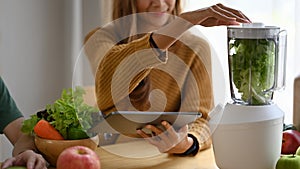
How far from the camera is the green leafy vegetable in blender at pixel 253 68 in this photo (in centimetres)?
117

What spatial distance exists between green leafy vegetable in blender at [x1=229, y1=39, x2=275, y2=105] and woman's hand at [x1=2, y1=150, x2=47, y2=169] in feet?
1.60

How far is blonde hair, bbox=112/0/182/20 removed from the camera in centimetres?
175

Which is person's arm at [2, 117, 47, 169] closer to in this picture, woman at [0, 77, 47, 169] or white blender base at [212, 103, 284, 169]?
woman at [0, 77, 47, 169]

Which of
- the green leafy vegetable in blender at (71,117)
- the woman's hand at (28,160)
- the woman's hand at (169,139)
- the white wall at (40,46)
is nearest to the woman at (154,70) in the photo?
the woman's hand at (169,139)

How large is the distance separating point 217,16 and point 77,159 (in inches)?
18.0

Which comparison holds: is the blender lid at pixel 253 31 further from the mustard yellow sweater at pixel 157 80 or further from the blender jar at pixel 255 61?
the mustard yellow sweater at pixel 157 80

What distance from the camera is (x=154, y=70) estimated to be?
169 centimetres

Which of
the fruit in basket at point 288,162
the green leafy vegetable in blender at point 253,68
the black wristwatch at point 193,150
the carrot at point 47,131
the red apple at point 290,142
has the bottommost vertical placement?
the black wristwatch at point 193,150

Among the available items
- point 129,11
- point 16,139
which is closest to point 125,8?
point 129,11

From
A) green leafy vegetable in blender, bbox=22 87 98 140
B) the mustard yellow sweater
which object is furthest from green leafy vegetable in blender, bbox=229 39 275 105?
green leafy vegetable in blender, bbox=22 87 98 140

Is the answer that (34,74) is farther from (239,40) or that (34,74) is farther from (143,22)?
(239,40)

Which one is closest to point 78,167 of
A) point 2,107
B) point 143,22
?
point 2,107

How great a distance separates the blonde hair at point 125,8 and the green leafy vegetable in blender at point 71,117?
549 mm

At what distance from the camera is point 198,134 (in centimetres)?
143
